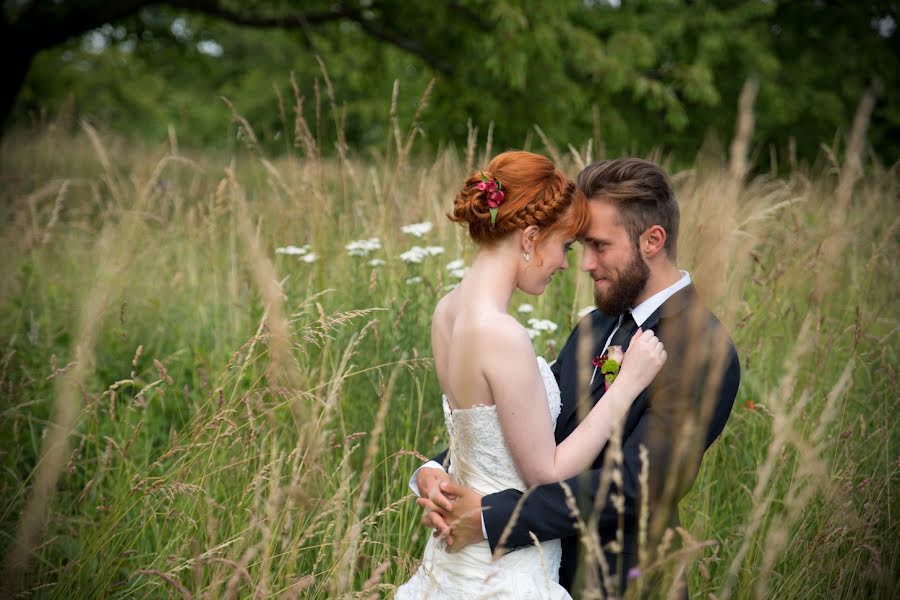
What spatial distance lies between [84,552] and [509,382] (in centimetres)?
139

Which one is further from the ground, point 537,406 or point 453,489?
point 537,406

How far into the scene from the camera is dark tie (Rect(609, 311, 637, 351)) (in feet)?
7.72

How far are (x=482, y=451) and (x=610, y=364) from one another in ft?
1.51

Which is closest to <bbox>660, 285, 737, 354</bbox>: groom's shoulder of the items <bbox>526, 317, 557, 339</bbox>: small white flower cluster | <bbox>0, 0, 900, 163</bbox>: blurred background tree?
<bbox>526, 317, 557, 339</bbox>: small white flower cluster

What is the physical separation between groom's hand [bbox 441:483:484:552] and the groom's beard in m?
0.76

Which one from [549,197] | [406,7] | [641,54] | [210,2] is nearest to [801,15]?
[641,54]

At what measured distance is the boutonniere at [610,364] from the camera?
2213 mm

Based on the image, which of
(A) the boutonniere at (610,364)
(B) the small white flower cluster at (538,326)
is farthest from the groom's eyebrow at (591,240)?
(B) the small white flower cluster at (538,326)

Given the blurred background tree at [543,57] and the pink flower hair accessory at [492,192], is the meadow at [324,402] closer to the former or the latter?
the pink flower hair accessory at [492,192]

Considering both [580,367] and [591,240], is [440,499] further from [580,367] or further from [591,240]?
[591,240]

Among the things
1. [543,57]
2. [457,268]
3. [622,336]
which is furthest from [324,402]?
[543,57]

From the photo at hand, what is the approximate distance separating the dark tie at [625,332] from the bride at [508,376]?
17 cm

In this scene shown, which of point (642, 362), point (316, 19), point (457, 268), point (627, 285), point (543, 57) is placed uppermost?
point (316, 19)

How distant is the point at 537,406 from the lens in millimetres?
2025
